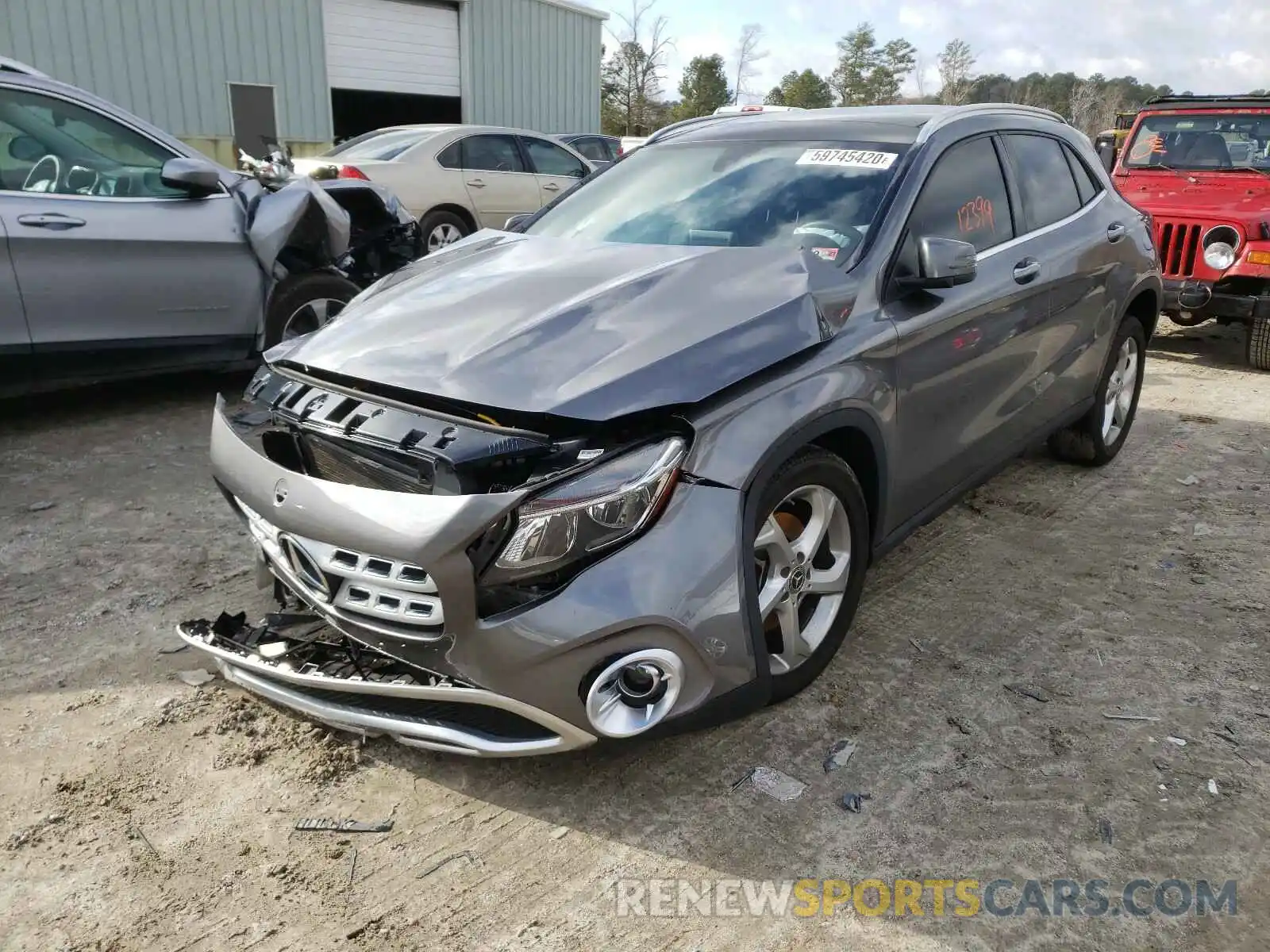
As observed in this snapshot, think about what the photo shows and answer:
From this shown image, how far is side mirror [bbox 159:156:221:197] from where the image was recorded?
5086mm

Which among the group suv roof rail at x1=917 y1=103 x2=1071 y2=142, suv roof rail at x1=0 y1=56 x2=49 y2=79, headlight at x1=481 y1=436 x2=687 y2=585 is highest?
suv roof rail at x1=0 y1=56 x2=49 y2=79

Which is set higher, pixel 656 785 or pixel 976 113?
pixel 976 113

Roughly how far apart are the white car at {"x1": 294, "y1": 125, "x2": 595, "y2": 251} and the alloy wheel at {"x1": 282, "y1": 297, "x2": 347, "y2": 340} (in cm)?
345

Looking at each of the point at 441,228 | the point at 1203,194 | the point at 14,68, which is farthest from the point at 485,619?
the point at 441,228

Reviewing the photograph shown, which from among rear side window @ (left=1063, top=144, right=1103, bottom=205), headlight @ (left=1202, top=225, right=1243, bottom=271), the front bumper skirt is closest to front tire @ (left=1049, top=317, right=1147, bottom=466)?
rear side window @ (left=1063, top=144, right=1103, bottom=205)

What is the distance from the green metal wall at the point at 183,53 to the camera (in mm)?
13234

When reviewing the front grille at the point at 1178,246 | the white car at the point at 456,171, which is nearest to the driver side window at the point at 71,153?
the white car at the point at 456,171

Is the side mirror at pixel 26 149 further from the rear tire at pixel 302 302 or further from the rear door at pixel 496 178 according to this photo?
the rear door at pixel 496 178

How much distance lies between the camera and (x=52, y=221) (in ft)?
15.5

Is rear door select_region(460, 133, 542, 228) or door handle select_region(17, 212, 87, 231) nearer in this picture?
door handle select_region(17, 212, 87, 231)

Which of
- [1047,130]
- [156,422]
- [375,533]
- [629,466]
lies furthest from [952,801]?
[156,422]

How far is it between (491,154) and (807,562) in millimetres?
8835

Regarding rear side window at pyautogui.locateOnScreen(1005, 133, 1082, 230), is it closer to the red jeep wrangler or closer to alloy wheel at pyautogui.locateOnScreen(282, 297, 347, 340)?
the red jeep wrangler

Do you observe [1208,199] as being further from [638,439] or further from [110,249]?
[110,249]
